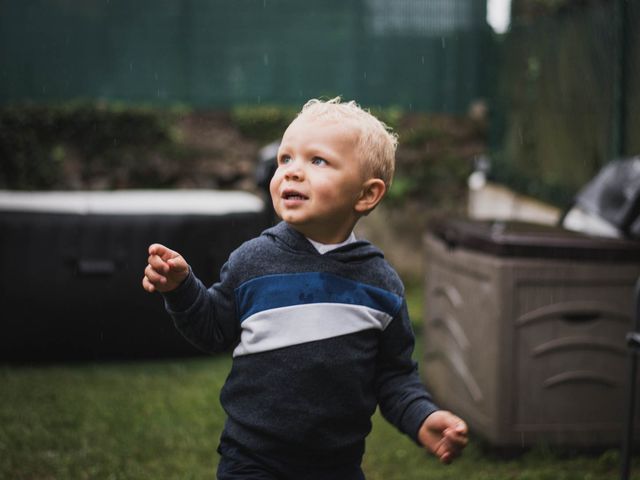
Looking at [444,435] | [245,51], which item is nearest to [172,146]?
[245,51]

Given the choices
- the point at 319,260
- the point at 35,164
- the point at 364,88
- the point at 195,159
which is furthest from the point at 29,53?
the point at 319,260

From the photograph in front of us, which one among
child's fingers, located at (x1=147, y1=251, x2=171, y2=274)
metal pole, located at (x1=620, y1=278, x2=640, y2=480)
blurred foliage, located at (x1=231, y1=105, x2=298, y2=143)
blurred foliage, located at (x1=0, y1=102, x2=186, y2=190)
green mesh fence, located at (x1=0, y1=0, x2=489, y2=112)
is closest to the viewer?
child's fingers, located at (x1=147, y1=251, x2=171, y2=274)

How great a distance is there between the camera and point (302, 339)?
1947mm

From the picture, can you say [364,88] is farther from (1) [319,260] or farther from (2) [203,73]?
(1) [319,260]

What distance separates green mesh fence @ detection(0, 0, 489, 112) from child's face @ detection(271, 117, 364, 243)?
278 inches

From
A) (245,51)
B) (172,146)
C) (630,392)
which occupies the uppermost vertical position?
(245,51)

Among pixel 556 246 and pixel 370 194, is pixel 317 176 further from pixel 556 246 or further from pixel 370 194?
pixel 556 246

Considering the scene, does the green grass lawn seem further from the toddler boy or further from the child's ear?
the child's ear

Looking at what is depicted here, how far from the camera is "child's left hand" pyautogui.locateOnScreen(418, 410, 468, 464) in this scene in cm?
187

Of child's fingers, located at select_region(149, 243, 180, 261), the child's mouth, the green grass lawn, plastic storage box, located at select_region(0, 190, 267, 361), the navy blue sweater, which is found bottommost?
the green grass lawn

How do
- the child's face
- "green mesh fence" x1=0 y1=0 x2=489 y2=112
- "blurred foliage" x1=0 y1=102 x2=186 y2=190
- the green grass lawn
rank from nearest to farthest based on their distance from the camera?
the child's face
the green grass lawn
"blurred foliage" x1=0 y1=102 x2=186 y2=190
"green mesh fence" x1=0 y1=0 x2=489 y2=112

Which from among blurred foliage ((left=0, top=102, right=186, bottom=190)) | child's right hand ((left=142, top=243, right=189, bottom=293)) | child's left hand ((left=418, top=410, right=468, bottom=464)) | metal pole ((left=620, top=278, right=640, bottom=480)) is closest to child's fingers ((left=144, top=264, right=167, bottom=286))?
child's right hand ((left=142, top=243, right=189, bottom=293))

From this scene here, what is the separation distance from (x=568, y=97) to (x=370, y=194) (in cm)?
503

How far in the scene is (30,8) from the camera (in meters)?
8.47
